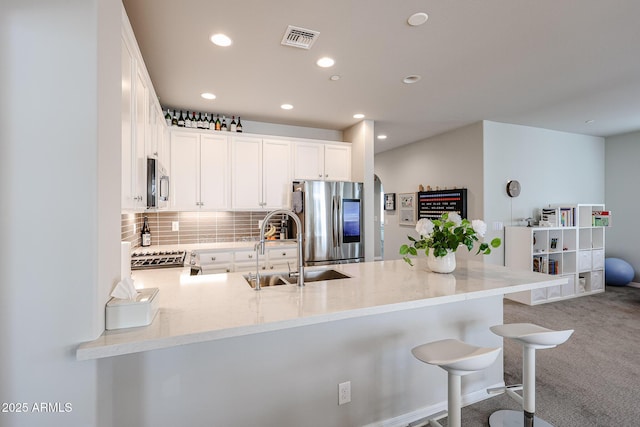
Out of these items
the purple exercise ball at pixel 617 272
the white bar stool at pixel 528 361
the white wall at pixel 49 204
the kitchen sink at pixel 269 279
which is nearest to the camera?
the white wall at pixel 49 204

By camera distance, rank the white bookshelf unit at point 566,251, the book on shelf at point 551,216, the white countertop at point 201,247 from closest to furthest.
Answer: the white countertop at point 201,247 → the white bookshelf unit at point 566,251 → the book on shelf at point 551,216

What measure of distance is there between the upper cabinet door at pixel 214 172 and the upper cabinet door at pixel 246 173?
0.29 ft

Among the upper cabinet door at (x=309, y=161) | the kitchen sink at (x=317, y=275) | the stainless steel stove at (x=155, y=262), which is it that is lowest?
the kitchen sink at (x=317, y=275)

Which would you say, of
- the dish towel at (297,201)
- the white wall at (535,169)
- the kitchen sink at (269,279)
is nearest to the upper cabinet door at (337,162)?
the dish towel at (297,201)

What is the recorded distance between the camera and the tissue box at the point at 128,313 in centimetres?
109

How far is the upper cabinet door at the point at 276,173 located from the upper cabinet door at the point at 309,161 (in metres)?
0.11

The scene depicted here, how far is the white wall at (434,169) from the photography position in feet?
14.6

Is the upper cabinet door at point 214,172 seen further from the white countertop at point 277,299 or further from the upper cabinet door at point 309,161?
the white countertop at point 277,299

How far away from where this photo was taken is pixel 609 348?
294 centimetres

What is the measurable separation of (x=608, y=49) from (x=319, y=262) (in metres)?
3.38

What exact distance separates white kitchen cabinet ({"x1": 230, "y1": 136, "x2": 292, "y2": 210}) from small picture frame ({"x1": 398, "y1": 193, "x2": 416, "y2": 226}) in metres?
2.70

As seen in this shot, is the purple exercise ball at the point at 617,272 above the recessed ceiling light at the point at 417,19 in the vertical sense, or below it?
below

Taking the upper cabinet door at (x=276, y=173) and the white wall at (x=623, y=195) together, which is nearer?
the upper cabinet door at (x=276, y=173)

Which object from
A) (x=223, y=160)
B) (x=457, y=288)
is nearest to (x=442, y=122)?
(x=223, y=160)
